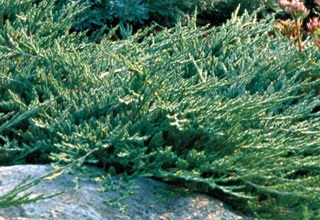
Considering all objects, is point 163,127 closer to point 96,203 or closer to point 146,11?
point 96,203

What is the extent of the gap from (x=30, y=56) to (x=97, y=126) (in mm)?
593

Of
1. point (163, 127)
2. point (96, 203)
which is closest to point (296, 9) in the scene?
point (163, 127)

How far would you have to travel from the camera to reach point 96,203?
2.18 m

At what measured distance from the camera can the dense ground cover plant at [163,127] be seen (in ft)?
7.65

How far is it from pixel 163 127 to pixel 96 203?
0.45 m

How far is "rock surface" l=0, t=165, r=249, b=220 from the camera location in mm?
2094

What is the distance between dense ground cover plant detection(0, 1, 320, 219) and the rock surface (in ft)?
0.21

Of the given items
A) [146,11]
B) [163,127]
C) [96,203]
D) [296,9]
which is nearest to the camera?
[96,203]

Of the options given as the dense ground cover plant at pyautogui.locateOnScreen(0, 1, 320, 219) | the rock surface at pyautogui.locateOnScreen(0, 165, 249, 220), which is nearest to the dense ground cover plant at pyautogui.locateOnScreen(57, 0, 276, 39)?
the dense ground cover plant at pyautogui.locateOnScreen(0, 1, 320, 219)

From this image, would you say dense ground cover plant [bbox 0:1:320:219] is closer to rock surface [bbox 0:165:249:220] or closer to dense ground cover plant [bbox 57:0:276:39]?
rock surface [bbox 0:165:249:220]

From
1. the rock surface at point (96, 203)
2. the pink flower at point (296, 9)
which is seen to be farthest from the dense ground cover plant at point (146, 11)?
the rock surface at point (96, 203)

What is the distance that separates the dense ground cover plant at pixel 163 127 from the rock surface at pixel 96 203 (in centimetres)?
6

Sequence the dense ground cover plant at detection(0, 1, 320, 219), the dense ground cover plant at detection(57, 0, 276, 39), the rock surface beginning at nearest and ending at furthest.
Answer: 1. the rock surface
2. the dense ground cover plant at detection(0, 1, 320, 219)
3. the dense ground cover plant at detection(57, 0, 276, 39)

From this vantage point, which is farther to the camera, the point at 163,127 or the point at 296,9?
the point at 296,9
